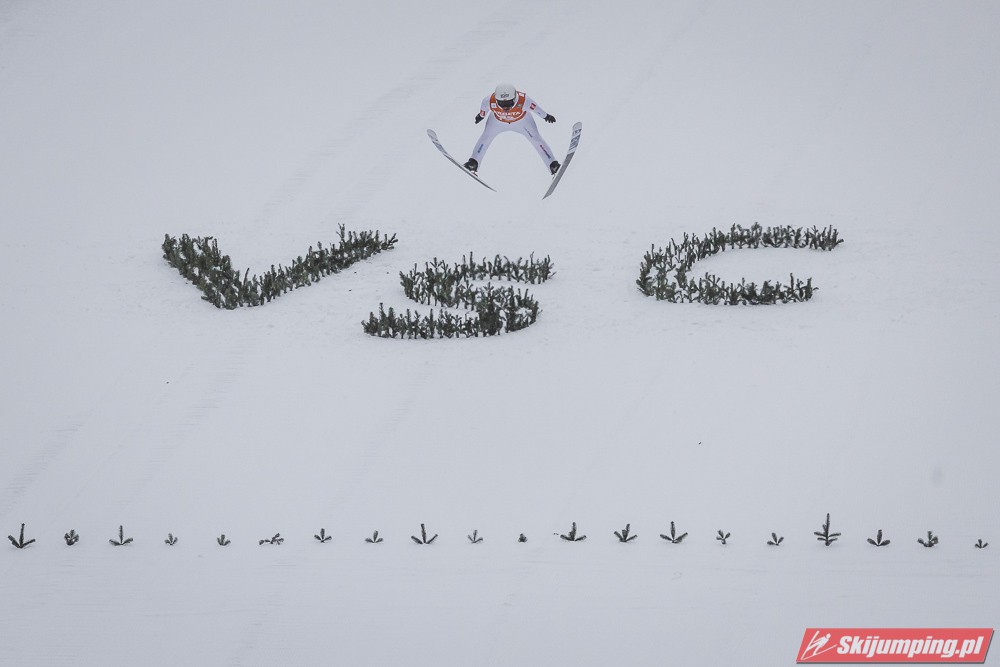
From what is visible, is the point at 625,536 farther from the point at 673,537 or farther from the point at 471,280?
the point at 471,280

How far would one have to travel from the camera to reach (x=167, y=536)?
649 centimetres

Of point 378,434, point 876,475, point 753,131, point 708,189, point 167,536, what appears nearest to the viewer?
point 167,536

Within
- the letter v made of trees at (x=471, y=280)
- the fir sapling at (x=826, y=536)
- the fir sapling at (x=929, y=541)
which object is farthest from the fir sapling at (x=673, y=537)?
the letter v made of trees at (x=471, y=280)

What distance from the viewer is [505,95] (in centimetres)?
1010

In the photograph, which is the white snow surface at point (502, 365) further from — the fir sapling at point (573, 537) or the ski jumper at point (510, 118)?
the ski jumper at point (510, 118)

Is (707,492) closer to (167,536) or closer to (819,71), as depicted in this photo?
(167,536)

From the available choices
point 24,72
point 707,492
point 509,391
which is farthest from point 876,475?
point 24,72

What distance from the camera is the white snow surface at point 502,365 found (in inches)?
226

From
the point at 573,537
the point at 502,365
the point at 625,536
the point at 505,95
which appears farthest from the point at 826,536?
the point at 505,95

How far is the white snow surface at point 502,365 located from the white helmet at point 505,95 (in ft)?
5.98

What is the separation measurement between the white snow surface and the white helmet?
182 centimetres

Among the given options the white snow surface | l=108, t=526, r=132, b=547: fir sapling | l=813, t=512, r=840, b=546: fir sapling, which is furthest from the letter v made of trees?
l=813, t=512, r=840, b=546: fir sapling

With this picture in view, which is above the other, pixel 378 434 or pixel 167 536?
pixel 378 434

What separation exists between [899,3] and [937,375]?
13454 mm
